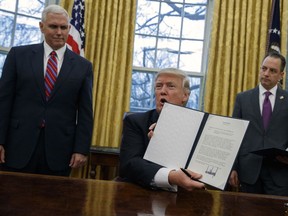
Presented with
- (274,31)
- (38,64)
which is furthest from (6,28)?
(274,31)

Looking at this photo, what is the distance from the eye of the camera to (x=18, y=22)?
198 inches

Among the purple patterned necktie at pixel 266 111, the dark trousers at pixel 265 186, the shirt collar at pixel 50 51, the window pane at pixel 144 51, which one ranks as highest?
the window pane at pixel 144 51

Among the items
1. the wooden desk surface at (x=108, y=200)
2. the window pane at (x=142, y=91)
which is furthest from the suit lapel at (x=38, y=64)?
the window pane at (x=142, y=91)

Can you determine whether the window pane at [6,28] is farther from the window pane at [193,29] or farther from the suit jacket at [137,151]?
the suit jacket at [137,151]

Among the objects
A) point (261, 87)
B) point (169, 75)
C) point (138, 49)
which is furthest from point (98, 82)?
point (169, 75)

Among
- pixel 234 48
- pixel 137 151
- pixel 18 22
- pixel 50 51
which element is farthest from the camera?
pixel 234 48

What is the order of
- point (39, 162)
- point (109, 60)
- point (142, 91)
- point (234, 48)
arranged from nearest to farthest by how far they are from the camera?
point (39, 162), point (109, 60), point (234, 48), point (142, 91)

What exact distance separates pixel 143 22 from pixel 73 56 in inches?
107

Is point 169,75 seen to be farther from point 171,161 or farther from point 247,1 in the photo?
point 247,1

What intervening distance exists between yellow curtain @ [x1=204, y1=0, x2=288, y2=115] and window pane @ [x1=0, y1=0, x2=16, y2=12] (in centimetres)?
259

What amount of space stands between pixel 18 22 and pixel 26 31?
15cm

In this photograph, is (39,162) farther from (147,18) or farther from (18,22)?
(147,18)

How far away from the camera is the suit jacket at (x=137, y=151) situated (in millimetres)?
1828

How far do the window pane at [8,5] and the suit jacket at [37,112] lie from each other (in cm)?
224
